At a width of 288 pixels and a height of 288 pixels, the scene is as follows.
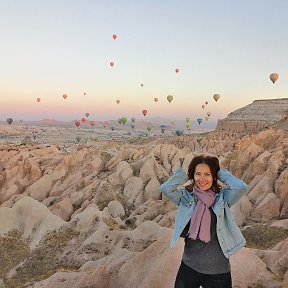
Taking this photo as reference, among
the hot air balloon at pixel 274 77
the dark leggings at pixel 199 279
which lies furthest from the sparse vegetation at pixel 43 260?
the hot air balloon at pixel 274 77

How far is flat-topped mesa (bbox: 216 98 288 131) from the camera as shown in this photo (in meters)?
114

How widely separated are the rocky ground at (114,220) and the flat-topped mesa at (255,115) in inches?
2744

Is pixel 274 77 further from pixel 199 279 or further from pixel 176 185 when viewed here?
pixel 199 279

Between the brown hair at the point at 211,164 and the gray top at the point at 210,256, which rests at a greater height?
the brown hair at the point at 211,164

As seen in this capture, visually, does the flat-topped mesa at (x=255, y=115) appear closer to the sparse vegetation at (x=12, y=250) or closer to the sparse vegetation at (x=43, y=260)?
the sparse vegetation at (x=12, y=250)

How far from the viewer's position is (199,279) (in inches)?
177

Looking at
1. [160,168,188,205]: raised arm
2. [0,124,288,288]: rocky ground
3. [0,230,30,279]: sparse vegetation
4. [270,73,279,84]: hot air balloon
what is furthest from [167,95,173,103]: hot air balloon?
[160,168,188,205]: raised arm

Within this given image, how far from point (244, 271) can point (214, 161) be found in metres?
4.91

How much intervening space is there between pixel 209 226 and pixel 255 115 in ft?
413

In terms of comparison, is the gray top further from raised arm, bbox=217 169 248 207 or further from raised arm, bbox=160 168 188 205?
raised arm, bbox=160 168 188 205

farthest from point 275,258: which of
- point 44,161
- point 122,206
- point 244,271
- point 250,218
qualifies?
point 44,161

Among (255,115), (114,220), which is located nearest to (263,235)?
(114,220)

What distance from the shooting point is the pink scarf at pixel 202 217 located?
4305 millimetres

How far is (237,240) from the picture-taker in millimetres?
4414
